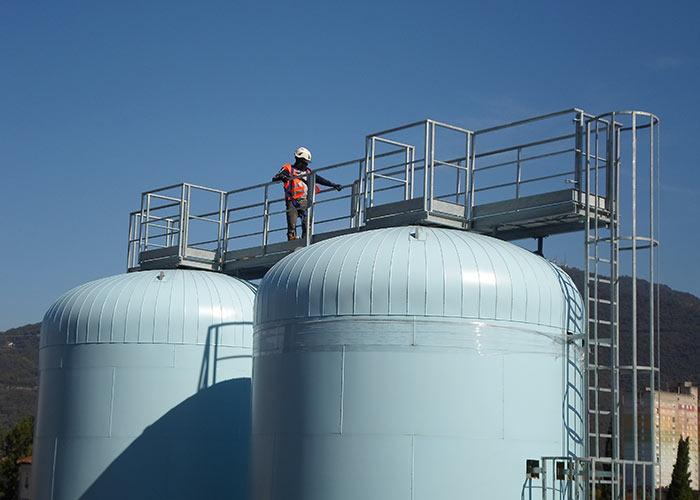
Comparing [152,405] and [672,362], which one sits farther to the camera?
[672,362]

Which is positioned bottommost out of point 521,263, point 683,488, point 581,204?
point 683,488

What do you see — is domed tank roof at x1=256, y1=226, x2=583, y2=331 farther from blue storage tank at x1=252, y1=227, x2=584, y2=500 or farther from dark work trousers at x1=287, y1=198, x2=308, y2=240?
dark work trousers at x1=287, y1=198, x2=308, y2=240

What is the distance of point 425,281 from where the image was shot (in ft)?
66.1

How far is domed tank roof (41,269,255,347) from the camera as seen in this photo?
2742cm

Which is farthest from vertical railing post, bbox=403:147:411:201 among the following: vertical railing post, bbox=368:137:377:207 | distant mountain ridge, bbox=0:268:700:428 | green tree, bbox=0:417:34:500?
distant mountain ridge, bbox=0:268:700:428

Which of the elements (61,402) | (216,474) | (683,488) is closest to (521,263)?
(216,474)

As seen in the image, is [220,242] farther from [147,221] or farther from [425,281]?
[425,281]

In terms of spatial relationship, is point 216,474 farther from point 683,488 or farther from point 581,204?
point 683,488

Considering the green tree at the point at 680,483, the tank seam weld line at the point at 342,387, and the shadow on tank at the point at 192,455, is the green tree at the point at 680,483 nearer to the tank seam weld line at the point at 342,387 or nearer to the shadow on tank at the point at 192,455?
the shadow on tank at the point at 192,455

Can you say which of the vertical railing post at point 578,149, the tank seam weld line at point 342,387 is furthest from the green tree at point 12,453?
the vertical railing post at point 578,149

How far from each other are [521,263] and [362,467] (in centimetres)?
486

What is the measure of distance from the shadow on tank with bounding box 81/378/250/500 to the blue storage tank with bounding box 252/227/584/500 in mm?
6273

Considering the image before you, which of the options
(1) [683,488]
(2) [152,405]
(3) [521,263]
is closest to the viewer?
(3) [521,263]

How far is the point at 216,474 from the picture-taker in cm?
2748
